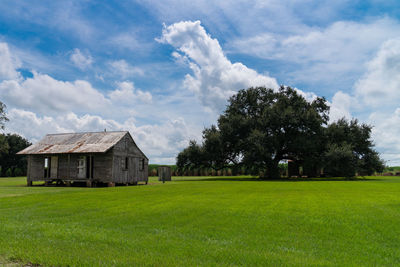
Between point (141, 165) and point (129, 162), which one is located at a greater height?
point (129, 162)

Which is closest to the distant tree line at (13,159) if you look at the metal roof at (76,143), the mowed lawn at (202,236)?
the metal roof at (76,143)

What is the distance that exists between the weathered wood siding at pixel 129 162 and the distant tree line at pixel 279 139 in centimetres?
1228

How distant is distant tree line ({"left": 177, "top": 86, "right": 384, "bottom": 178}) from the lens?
44.7 metres

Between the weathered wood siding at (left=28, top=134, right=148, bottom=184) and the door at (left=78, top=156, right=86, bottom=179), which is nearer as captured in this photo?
the weathered wood siding at (left=28, top=134, right=148, bottom=184)

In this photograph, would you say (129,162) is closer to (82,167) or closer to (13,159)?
(82,167)

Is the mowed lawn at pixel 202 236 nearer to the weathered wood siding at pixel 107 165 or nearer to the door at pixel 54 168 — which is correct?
the weathered wood siding at pixel 107 165

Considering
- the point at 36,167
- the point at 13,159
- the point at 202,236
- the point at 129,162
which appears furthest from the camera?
the point at 13,159

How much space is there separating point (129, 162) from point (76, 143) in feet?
18.9

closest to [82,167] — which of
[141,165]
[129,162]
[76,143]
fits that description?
[76,143]

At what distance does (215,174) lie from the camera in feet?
241

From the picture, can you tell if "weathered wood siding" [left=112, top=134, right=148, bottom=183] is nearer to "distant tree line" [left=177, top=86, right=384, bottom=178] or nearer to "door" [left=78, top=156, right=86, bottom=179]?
"door" [left=78, top=156, right=86, bottom=179]

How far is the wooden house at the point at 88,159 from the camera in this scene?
31.7 metres

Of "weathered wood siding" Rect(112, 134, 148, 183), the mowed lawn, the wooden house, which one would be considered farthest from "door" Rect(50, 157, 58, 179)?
the mowed lawn

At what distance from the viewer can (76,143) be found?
3422cm
